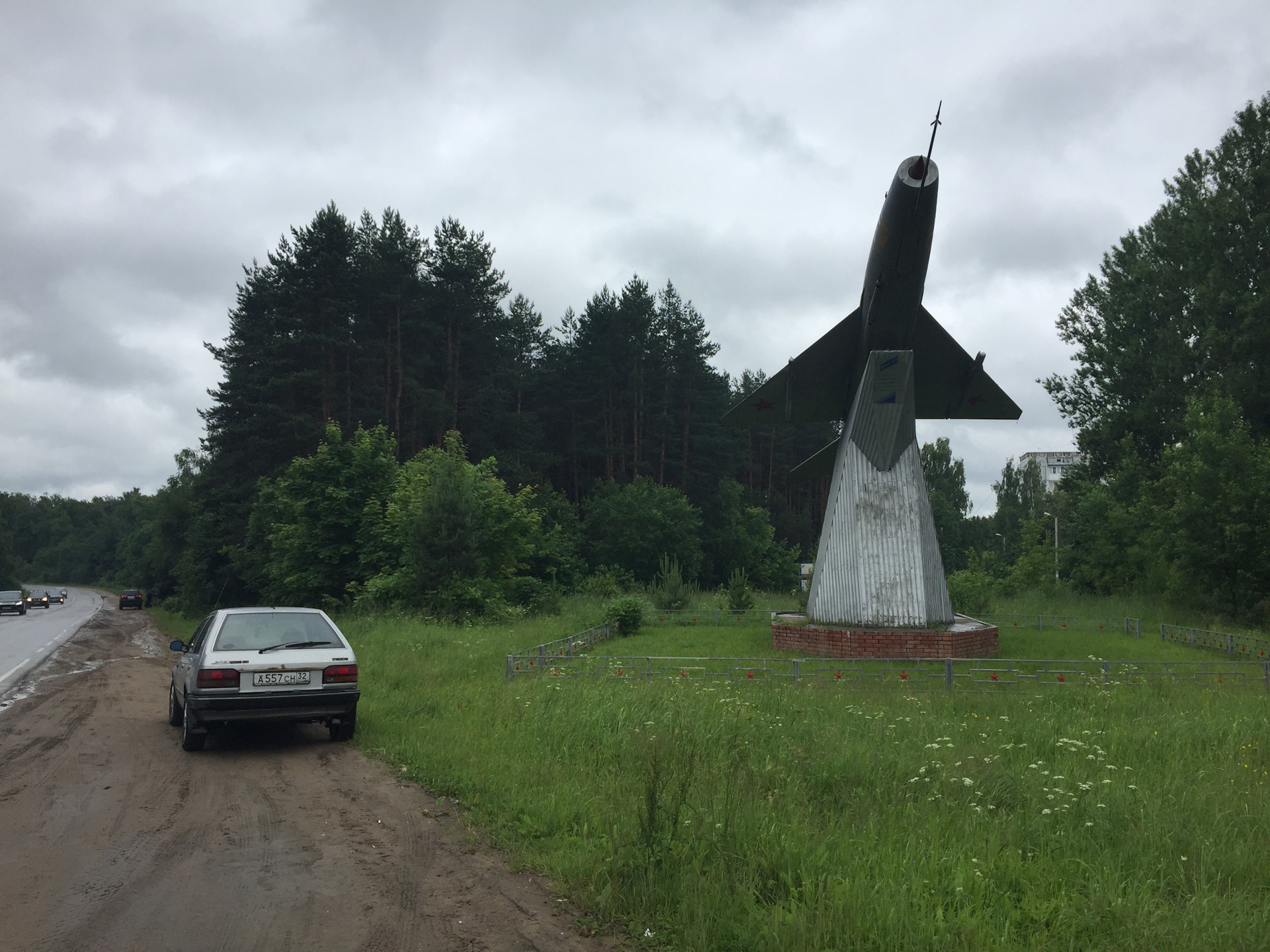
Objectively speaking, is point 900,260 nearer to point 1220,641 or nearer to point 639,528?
point 1220,641

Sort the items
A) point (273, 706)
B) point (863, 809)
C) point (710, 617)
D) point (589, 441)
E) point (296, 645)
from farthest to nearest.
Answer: point (589, 441) → point (710, 617) → point (296, 645) → point (273, 706) → point (863, 809)

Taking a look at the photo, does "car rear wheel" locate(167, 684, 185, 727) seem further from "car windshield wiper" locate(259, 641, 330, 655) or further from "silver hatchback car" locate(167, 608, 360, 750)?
"car windshield wiper" locate(259, 641, 330, 655)

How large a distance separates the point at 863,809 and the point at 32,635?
31.2 m

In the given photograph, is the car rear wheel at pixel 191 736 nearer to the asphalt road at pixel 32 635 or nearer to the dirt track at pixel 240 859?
the dirt track at pixel 240 859

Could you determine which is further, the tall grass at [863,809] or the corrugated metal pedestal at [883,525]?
the corrugated metal pedestal at [883,525]

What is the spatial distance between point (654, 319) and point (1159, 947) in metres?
49.0

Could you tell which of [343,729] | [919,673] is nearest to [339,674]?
[343,729]

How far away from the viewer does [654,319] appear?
5162cm

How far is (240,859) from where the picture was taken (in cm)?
541

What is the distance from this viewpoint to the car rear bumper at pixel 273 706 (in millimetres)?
8164

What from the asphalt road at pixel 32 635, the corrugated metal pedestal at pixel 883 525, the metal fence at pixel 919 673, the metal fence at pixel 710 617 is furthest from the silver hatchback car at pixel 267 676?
the metal fence at pixel 710 617

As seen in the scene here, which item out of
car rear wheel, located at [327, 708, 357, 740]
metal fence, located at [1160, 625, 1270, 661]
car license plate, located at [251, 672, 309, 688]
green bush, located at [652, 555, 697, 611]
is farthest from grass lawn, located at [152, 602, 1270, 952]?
green bush, located at [652, 555, 697, 611]

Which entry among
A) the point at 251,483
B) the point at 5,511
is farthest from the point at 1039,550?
the point at 5,511

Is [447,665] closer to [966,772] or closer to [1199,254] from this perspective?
[966,772]
